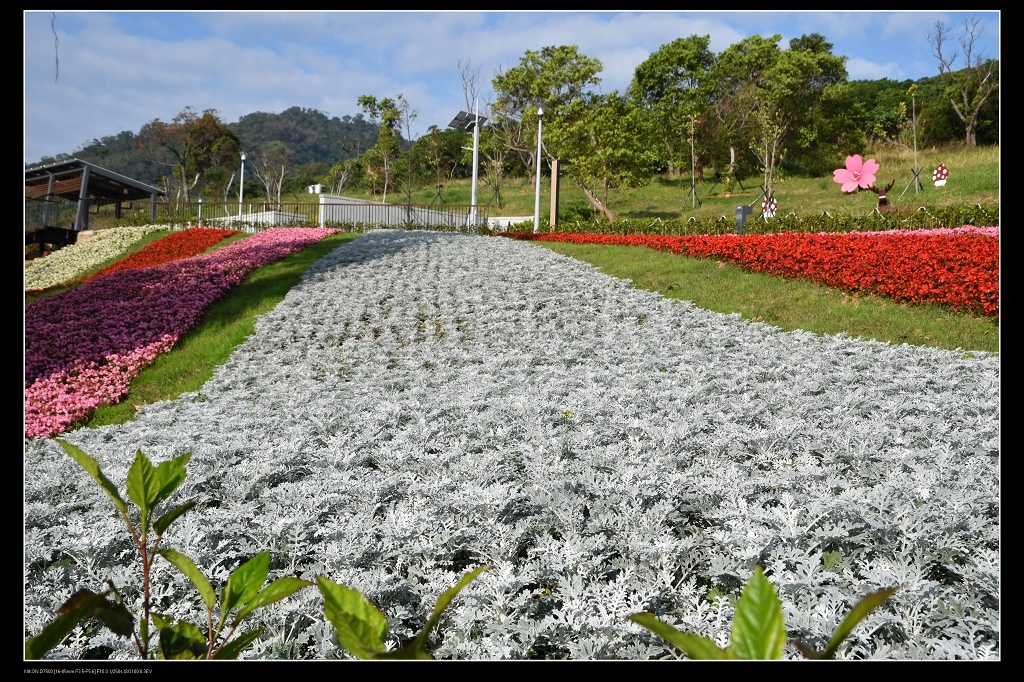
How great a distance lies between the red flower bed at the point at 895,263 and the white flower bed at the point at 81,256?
2179cm

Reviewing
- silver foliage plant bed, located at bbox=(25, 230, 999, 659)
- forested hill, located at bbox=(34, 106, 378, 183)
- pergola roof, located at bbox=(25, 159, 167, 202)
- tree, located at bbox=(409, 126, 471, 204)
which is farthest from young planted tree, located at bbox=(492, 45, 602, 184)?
silver foliage plant bed, located at bbox=(25, 230, 999, 659)

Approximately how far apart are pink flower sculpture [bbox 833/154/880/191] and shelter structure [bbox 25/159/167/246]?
3085 centimetres

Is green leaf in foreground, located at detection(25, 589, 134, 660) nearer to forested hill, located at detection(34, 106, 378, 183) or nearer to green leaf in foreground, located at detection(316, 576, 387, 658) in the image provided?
green leaf in foreground, located at detection(316, 576, 387, 658)

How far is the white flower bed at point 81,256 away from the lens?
69.3 feet

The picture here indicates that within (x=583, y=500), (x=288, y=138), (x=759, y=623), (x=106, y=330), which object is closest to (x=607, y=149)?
(x=106, y=330)

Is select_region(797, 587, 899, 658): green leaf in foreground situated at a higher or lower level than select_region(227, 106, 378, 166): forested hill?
lower

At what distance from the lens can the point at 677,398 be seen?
4.81 metres

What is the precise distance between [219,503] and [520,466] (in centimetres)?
176

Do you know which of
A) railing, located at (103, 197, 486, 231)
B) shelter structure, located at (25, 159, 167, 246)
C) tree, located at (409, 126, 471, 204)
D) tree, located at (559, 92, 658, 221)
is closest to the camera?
shelter structure, located at (25, 159, 167, 246)

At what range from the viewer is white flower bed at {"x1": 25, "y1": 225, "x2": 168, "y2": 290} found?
69.3ft

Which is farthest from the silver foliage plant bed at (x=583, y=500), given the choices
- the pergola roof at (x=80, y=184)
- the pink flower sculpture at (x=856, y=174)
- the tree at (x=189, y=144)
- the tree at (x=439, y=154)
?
the tree at (x=189, y=144)

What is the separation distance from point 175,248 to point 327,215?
38.0 ft

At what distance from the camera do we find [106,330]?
9.50 meters
